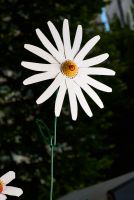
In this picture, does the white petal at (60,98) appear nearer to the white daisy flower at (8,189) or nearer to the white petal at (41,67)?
the white petal at (41,67)

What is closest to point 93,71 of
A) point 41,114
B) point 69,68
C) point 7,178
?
point 69,68

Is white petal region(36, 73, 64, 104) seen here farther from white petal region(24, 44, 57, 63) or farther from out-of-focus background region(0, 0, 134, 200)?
out-of-focus background region(0, 0, 134, 200)

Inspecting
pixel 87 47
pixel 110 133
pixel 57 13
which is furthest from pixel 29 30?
pixel 87 47

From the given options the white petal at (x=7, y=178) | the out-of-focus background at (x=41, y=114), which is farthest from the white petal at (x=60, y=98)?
the out-of-focus background at (x=41, y=114)

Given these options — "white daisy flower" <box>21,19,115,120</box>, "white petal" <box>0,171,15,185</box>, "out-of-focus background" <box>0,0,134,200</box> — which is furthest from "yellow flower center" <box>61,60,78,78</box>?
"out-of-focus background" <box>0,0,134,200</box>

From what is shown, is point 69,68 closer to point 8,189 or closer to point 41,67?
point 41,67

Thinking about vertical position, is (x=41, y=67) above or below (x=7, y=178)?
above

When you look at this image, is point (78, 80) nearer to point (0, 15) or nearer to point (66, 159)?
point (66, 159)

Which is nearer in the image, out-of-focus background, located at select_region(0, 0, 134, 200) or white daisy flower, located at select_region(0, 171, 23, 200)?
white daisy flower, located at select_region(0, 171, 23, 200)
